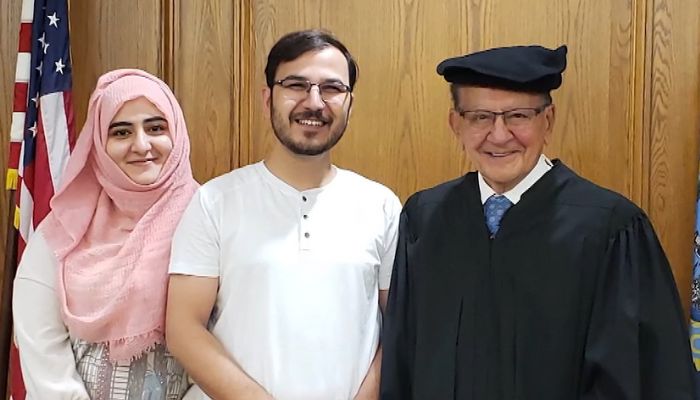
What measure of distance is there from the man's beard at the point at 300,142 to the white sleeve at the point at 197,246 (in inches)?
9.2

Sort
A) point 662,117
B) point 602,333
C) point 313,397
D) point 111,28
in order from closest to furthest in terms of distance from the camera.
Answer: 1. point 602,333
2. point 313,397
3. point 662,117
4. point 111,28

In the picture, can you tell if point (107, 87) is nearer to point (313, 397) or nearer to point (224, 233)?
point (224, 233)

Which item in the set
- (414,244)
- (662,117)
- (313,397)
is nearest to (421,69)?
(662,117)

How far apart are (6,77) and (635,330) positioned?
2.11 m

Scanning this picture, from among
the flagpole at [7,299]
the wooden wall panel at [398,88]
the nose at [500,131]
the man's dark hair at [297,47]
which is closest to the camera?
the nose at [500,131]

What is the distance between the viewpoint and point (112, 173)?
199 centimetres

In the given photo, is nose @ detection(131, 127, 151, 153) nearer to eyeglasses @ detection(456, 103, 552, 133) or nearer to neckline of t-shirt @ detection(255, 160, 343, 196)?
neckline of t-shirt @ detection(255, 160, 343, 196)

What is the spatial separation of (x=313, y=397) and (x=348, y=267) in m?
0.30

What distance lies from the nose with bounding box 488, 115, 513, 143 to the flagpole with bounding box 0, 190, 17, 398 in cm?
158

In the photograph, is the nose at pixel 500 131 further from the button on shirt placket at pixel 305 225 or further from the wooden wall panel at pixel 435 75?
the wooden wall panel at pixel 435 75

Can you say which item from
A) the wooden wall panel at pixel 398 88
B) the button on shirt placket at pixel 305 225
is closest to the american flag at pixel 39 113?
the wooden wall panel at pixel 398 88

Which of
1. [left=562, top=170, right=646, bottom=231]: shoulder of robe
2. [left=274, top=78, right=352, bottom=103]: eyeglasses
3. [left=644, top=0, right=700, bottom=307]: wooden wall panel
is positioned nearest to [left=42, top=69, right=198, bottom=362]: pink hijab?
[left=274, top=78, right=352, bottom=103]: eyeglasses

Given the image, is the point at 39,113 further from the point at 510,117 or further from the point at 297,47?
the point at 510,117

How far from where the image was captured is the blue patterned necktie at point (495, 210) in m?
1.71
